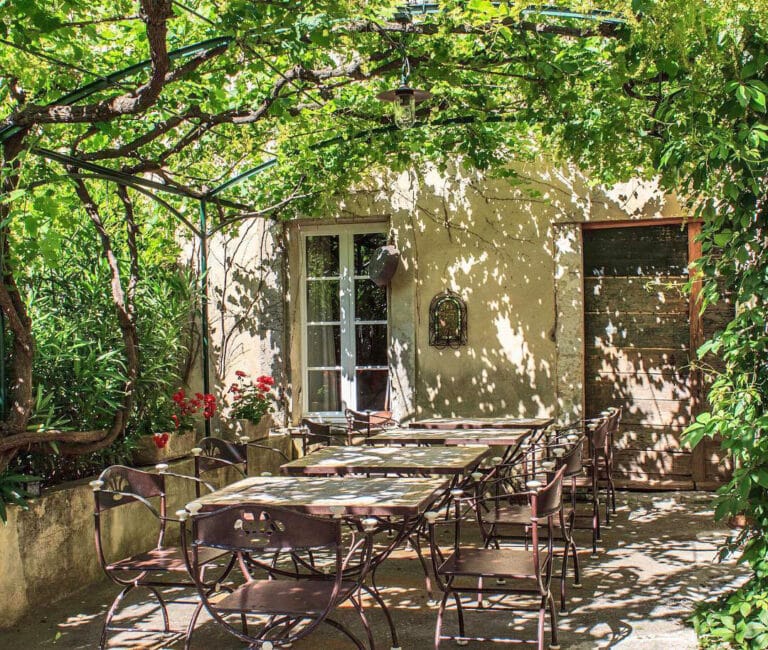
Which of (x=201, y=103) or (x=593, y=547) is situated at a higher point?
(x=201, y=103)

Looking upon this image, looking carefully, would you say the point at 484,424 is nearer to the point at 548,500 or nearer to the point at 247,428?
the point at 247,428

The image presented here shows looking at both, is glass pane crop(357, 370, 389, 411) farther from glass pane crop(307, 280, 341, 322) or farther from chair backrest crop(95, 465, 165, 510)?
chair backrest crop(95, 465, 165, 510)

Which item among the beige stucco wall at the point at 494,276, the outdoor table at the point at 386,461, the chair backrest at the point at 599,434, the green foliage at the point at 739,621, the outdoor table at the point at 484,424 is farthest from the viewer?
the beige stucco wall at the point at 494,276

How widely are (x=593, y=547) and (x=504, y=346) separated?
2.69m

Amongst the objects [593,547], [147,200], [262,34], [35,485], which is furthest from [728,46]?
[147,200]

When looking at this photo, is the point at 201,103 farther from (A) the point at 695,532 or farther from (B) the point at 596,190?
(A) the point at 695,532

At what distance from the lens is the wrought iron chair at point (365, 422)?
23.9 ft

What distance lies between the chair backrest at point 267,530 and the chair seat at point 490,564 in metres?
0.75

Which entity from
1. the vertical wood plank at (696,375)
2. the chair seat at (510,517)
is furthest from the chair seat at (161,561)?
the vertical wood plank at (696,375)

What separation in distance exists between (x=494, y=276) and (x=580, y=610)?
161 inches

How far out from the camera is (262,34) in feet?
15.5

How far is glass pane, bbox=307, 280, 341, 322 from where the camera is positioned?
8852 millimetres

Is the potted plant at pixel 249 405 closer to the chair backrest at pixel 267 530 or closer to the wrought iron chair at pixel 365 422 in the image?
the wrought iron chair at pixel 365 422

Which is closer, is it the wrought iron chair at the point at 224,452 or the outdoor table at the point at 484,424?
the wrought iron chair at the point at 224,452
